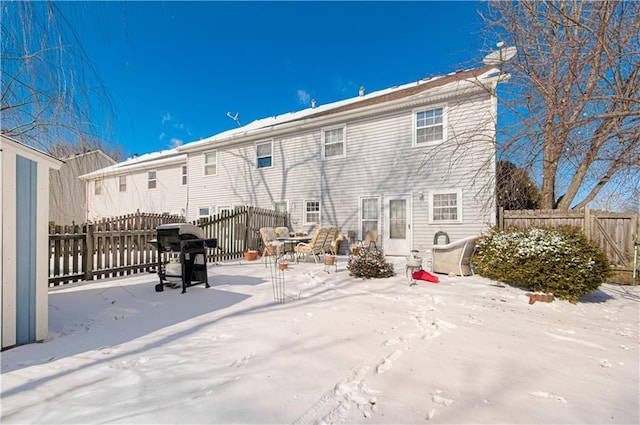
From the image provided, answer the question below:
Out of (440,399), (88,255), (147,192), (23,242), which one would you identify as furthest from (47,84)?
(147,192)

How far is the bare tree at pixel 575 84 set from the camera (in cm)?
351

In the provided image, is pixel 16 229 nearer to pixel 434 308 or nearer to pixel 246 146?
pixel 434 308

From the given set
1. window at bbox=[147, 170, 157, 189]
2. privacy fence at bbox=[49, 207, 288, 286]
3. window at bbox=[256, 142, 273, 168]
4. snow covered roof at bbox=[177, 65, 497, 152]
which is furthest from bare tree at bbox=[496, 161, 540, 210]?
window at bbox=[147, 170, 157, 189]

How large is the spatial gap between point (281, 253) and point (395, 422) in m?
7.34

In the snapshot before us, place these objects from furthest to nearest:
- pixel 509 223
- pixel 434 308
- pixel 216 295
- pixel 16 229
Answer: pixel 509 223 → pixel 216 295 → pixel 434 308 → pixel 16 229

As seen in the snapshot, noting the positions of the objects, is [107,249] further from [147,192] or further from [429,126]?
[147,192]

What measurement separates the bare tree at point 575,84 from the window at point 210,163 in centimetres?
1201

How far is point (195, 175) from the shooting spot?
14.6m

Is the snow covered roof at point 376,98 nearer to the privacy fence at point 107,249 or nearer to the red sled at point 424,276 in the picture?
the red sled at point 424,276

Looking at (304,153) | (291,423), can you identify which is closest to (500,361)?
(291,423)

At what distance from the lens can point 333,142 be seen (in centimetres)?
1101

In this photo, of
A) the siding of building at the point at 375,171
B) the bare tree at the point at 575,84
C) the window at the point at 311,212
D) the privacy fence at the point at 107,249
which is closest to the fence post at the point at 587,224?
the bare tree at the point at 575,84

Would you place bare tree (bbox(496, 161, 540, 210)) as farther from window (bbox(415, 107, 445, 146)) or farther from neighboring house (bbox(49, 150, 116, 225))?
neighboring house (bbox(49, 150, 116, 225))

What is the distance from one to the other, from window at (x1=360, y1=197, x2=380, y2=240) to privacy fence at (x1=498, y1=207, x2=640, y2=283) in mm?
4587
